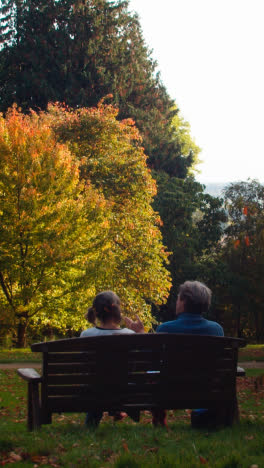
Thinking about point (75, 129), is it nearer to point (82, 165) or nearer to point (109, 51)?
point (82, 165)

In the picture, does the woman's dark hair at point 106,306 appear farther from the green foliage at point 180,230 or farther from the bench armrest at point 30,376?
the green foliage at point 180,230

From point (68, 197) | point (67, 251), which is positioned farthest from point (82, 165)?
point (67, 251)

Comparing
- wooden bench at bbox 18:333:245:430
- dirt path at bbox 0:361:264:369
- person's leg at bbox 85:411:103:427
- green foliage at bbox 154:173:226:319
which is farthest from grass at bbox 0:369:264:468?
green foliage at bbox 154:173:226:319

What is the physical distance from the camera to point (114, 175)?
2989 centimetres

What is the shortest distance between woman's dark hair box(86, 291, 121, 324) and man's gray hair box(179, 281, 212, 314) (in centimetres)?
64

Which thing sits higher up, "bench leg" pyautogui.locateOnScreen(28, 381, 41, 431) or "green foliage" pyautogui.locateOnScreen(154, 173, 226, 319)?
"green foliage" pyautogui.locateOnScreen(154, 173, 226, 319)

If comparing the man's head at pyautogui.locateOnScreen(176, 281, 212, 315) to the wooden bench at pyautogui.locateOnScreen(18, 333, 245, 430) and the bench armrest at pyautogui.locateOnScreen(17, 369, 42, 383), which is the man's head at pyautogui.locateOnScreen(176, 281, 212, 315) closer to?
the wooden bench at pyautogui.locateOnScreen(18, 333, 245, 430)

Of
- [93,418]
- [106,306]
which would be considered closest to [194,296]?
[106,306]

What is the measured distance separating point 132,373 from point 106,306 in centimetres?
70

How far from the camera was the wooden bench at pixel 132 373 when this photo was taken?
5.73m

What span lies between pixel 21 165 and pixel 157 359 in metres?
17.4

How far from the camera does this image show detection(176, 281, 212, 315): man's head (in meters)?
5.98

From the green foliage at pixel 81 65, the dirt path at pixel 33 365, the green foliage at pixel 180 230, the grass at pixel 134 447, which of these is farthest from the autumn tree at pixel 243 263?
the grass at pixel 134 447

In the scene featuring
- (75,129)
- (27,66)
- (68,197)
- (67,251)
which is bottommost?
(67,251)
